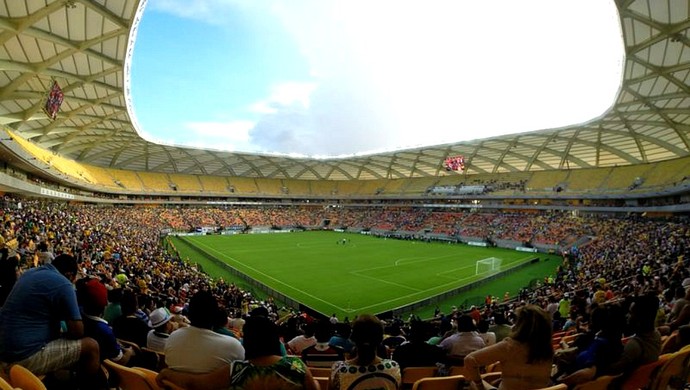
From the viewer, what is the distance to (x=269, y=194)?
258 feet

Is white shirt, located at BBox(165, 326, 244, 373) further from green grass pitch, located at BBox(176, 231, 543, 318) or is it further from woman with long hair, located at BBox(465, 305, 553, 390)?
green grass pitch, located at BBox(176, 231, 543, 318)

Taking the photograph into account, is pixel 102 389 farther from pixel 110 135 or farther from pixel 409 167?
pixel 409 167

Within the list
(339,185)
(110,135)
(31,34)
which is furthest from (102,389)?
(339,185)

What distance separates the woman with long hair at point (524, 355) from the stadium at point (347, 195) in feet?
40.0

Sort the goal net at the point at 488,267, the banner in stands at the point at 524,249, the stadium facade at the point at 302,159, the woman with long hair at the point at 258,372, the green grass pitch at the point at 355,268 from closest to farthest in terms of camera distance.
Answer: the woman with long hair at the point at 258,372
the stadium facade at the point at 302,159
the green grass pitch at the point at 355,268
the goal net at the point at 488,267
the banner in stands at the point at 524,249

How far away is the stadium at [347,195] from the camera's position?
18.8m

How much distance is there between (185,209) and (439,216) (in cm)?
4472

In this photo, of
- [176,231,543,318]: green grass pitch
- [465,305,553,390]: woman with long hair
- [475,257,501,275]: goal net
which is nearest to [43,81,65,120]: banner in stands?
[176,231,543,318]: green grass pitch

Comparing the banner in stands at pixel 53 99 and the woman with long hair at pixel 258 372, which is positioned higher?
the banner in stands at pixel 53 99

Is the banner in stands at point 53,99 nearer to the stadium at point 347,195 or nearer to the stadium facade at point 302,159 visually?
the stadium at point 347,195

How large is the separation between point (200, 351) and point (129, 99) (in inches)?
1205

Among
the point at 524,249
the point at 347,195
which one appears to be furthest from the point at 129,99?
the point at 347,195

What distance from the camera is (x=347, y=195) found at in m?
81.8

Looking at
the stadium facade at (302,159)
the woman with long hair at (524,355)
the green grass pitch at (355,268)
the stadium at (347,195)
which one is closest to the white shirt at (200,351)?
the woman with long hair at (524,355)
